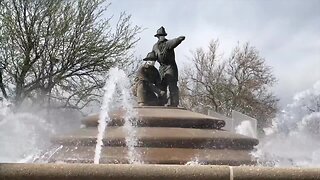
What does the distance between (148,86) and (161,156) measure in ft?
8.73

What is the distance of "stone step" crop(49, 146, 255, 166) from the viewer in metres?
8.36

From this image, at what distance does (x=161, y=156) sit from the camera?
846cm

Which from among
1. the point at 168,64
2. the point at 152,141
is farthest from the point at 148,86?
the point at 152,141

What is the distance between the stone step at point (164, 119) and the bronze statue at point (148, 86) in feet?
1.78

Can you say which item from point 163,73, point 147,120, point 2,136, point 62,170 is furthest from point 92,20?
point 62,170

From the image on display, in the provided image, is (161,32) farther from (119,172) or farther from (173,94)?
(119,172)

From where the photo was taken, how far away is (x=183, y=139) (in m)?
8.75

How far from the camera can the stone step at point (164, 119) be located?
9.45 meters

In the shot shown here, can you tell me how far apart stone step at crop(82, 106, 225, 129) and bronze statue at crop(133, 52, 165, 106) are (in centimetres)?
54

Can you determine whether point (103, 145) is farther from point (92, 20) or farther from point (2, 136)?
point (92, 20)

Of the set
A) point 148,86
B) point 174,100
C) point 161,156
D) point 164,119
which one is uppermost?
point 148,86

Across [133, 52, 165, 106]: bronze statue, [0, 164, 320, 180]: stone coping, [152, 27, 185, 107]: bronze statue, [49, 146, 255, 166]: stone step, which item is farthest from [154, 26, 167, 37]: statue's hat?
[0, 164, 320, 180]: stone coping

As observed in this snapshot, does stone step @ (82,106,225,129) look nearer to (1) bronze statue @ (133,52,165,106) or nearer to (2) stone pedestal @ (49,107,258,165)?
(2) stone pedestal @ (49,107,258,165)

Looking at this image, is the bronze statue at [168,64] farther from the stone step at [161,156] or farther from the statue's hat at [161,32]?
the stone step at [161,156]
